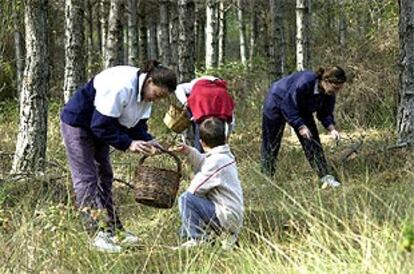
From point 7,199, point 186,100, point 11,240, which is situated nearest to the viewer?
point 11,240

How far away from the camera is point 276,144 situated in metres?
Result: 8.41

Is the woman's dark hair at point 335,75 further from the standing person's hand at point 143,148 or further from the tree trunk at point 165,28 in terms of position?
the tree trunk at point 165,28

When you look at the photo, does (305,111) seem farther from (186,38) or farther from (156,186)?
(156,186)

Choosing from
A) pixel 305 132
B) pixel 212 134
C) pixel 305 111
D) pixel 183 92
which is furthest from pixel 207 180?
pixel 305 111

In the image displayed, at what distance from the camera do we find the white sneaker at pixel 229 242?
16.2 ft

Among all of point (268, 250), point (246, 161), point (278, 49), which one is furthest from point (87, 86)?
point (278, 49)

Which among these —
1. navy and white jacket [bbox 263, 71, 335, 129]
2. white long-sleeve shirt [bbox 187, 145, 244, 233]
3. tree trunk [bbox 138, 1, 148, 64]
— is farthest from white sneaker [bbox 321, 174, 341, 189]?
tree trunk [bbox 138, 1, 148, 64]

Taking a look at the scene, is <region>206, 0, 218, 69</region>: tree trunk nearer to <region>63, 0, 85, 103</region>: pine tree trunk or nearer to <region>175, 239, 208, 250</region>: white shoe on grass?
<region>63, 0, 85, 103</region>: pine tree trunk

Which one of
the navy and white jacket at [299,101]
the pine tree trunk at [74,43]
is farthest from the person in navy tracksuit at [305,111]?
the pine tree trunk at [74,43]

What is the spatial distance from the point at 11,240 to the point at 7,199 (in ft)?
7.19

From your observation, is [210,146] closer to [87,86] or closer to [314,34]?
[87,86]

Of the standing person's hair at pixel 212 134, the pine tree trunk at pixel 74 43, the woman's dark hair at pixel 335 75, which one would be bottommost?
the standing person's hair at pixel 212 134

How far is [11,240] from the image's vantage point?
4.79m

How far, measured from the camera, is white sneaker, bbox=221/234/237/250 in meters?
4.94
